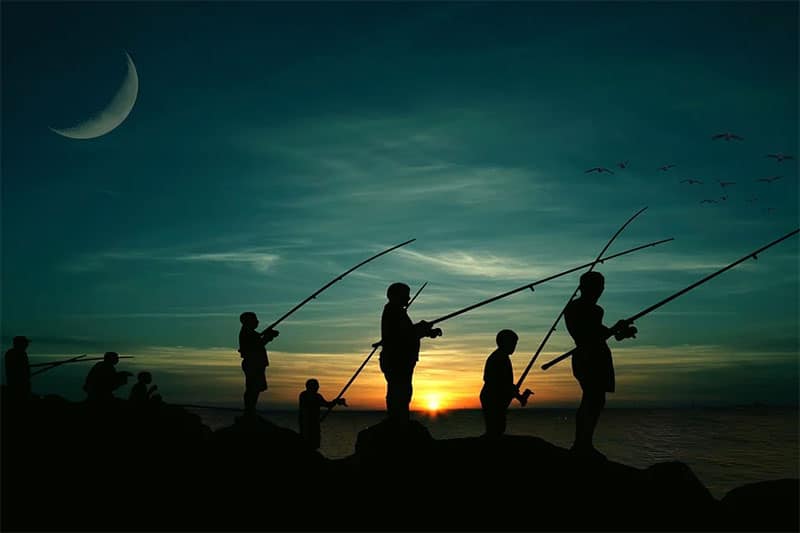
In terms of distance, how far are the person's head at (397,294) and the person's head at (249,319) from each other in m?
4.22

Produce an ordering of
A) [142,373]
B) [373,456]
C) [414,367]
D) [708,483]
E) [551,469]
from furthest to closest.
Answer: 1. [708,483]
2. [142,373]
3. [414,367]
4. [373,456]
5. [551,469]

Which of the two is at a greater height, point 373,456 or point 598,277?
point 598,277

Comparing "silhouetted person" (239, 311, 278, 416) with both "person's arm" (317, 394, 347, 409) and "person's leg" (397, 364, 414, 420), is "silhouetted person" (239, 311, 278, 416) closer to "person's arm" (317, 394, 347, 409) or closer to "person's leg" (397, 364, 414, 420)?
"person's arm" (317, 394, 347, 409)

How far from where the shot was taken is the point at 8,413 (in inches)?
452

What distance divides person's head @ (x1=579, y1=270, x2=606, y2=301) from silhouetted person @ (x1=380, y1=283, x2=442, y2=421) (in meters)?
2.36

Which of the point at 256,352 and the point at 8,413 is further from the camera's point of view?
the point at 256,352

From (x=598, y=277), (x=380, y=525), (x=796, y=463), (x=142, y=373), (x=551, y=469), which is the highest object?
(x=598, y=277)

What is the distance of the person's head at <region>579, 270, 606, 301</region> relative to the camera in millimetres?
9836

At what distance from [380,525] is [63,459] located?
5222mm

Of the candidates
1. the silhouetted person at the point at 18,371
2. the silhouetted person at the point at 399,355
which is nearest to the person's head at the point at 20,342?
the silhouetted person at the point at 18,371

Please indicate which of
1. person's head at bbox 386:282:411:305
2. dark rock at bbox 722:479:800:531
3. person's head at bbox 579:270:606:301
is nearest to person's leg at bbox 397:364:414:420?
person's head at bbox 386:282:411:305

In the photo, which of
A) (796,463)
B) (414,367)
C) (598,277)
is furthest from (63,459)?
(796,463)

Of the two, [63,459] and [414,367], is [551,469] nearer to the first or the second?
[414,367]

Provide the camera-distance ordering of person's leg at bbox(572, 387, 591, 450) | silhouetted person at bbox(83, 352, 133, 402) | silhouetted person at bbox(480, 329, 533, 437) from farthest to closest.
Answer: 1. silhouetted person at bbox(83, 352, 133, 402)
2. silhouetted person at bbox(480, 329, 533, 437)
3. person's leg at bbox(572, 387, 591, 450)
